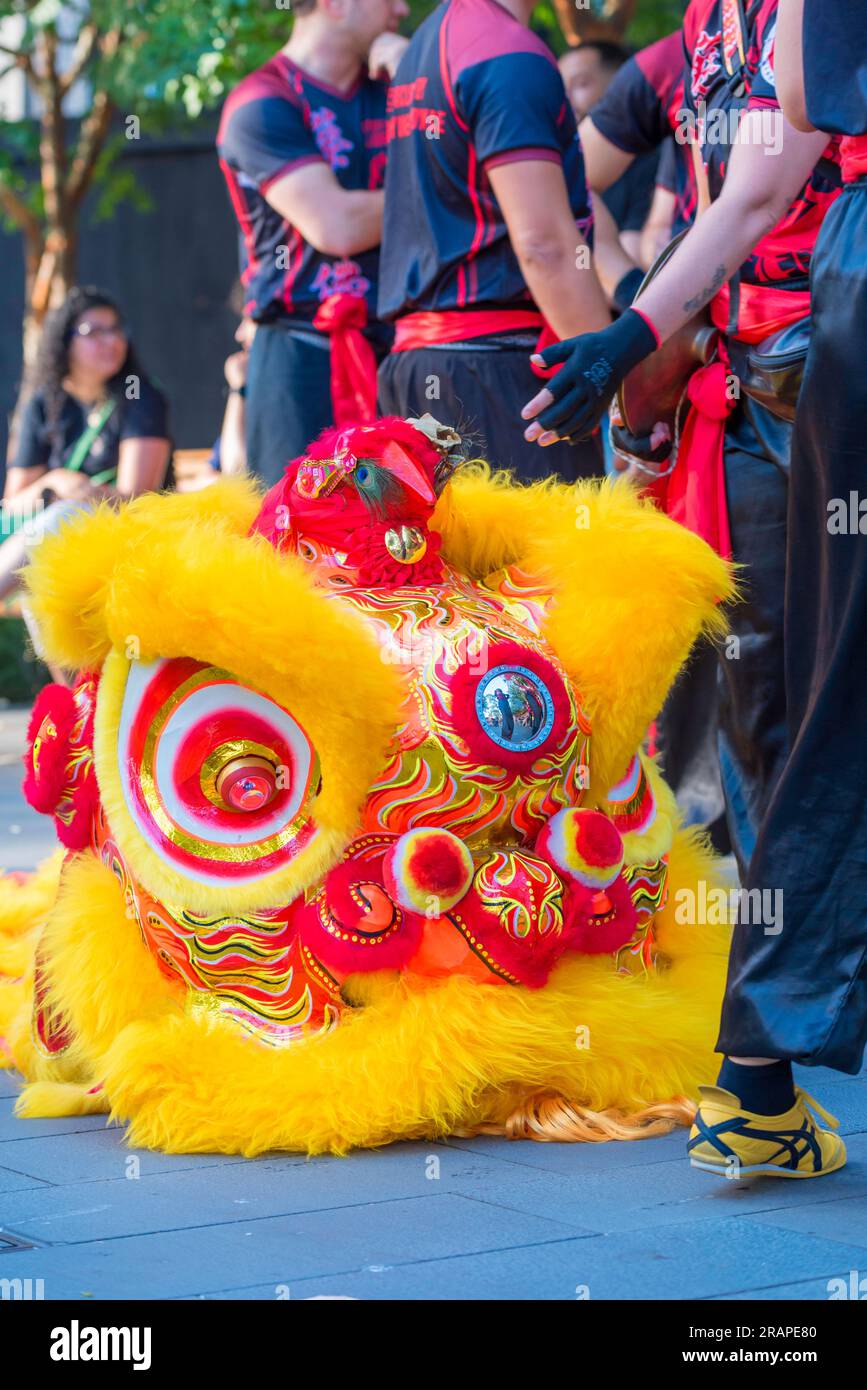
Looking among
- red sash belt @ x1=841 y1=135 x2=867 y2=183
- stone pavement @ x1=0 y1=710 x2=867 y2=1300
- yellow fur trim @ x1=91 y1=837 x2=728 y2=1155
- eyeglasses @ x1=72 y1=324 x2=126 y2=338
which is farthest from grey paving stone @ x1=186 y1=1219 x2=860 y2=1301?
eyeglasses @ x1=72 y1=324 x2=126 y2=338

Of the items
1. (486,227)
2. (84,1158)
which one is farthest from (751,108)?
(84,1158)

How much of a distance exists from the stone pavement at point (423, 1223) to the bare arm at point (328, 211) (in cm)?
254

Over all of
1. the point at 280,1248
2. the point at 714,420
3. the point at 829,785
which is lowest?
the point at 280,1248

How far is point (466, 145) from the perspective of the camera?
4.17 metres

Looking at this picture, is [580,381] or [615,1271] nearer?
[615,1271]

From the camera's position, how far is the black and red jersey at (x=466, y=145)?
4066 millimetres

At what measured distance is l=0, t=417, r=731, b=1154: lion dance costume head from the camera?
2893 millimetres

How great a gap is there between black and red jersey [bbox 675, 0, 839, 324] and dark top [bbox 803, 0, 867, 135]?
1.49ft

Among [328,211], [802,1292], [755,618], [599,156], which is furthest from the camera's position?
[599,156]

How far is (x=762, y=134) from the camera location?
2.86 meters

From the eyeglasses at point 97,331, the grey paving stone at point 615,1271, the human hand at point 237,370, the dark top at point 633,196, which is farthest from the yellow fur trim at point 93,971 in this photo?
the human hand at point 237,370

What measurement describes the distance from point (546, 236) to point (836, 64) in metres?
1.59

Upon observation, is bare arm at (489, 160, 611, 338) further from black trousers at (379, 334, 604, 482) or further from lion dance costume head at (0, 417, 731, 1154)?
lion dance costume head at (0, 417, 731, 1154)

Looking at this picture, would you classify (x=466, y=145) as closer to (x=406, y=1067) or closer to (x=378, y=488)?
(x=378, y=488)
